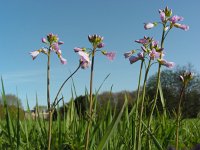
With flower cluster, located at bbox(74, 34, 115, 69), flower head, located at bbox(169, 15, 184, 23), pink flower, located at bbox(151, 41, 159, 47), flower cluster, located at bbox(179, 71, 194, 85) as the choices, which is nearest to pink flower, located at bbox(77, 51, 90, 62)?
flower cluster, located at bbox(74, 34, 115, 69)

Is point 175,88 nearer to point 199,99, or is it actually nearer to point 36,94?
point 199,99

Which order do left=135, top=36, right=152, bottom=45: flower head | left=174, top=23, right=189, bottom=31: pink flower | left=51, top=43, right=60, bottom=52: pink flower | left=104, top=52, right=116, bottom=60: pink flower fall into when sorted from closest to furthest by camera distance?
left=104, top=52, right=116, bottom=60: pink flower
left=51, top=43, right=60, bottom=52: pink flower
left=135, top=36, right=152, bottom=45: flower head
left=174, top=23, right=189, bottom=31: pink flower

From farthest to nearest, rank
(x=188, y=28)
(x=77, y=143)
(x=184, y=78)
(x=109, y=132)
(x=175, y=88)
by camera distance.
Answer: (x=175, y=88) → (x=77, y=143) → (x=188, y=28) → (x=184, y=78) → (x=109, y=132)

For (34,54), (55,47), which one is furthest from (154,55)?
(34,54)

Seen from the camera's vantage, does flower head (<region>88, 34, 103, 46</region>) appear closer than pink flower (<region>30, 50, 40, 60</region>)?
Yes

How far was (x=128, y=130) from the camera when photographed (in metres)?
4.10

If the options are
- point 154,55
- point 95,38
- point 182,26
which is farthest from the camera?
point 182,26

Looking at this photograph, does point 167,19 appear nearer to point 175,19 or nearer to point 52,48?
point 175,19

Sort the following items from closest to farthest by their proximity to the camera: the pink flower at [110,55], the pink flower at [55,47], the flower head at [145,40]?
the pink flower at [110,55], the pink flower at [55,47], the flower head at [145,40]

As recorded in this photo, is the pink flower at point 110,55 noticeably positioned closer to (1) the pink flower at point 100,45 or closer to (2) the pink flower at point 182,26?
(1) the pink flower at point 100,45

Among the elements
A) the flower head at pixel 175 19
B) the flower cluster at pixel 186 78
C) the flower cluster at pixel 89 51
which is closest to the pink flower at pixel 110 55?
the flower cluster at pixel 89 51

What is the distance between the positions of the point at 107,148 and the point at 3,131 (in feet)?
4.68

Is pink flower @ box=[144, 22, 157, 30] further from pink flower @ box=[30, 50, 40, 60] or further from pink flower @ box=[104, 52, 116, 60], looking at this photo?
pink flower @ box=[30, 50, 40, 60]

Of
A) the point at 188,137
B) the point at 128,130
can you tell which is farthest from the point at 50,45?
the point at 188,137
